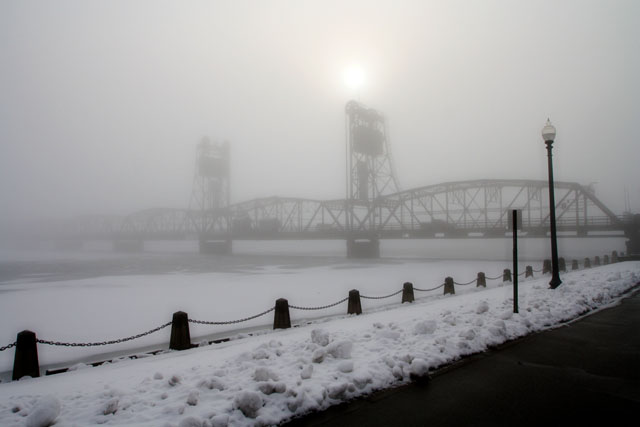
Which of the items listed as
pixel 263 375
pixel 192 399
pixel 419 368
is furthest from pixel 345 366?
pixel 192 399

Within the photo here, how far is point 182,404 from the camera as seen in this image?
190 inches

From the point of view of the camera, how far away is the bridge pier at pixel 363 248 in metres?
62.8

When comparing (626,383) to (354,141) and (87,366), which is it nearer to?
(87,366)

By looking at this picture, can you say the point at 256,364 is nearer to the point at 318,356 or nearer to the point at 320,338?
the point at 318,356

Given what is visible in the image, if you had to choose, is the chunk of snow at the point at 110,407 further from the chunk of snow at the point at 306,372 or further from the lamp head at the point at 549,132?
the lamp head at the point at 549,132

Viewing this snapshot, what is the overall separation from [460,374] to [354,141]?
64.2m

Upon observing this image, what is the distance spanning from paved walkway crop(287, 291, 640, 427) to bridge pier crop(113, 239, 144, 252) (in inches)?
5461

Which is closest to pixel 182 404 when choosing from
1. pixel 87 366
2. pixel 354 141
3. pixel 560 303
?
pixel 87 366

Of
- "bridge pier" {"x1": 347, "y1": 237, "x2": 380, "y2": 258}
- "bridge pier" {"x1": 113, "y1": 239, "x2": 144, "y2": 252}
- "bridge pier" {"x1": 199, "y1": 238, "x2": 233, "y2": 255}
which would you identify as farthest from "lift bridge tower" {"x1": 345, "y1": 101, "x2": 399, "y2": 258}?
"bridge pier" {"x1": 113, "y1": 239, "x2": 144, "y2": 252}

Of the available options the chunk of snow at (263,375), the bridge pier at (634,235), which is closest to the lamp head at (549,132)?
the chunk of snow at (263,375)

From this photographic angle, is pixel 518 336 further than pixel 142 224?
No

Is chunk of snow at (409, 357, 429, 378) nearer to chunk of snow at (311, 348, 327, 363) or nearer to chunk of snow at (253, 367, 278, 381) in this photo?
chunk of snow at (311, 348, 327, 363)

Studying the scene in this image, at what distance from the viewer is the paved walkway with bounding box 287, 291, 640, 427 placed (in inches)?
186

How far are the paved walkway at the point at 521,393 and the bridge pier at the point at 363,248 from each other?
55.0 metres
